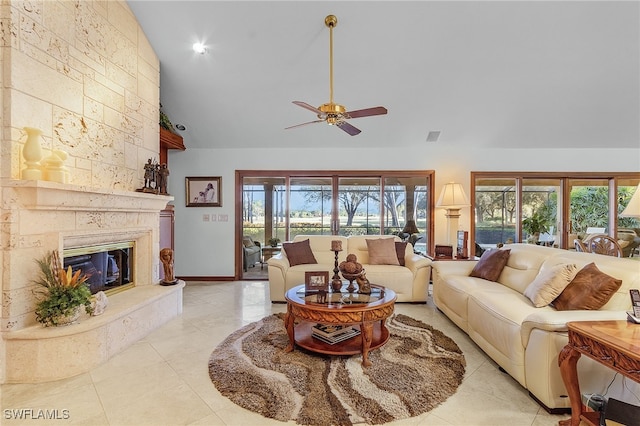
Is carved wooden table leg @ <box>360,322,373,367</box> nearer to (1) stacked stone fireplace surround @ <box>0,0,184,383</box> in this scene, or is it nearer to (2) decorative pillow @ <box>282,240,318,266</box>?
(2) decorative pillow @ <box>282,240,318,266</box>

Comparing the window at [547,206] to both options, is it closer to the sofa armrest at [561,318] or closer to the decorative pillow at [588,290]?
the decorative pillow at [588,290]

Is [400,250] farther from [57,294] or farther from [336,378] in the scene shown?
[57,294]

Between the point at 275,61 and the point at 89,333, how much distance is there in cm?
355

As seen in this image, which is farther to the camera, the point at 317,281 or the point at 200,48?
the point at 200,48

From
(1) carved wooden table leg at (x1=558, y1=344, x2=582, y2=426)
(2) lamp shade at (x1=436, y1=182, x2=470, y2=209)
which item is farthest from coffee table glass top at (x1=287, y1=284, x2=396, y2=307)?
(2) lamp shade at (x1=436, y1=182, x2=470, y2=209)

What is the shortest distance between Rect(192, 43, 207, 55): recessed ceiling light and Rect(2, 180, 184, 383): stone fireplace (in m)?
2.03

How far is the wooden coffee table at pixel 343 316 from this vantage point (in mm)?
2471

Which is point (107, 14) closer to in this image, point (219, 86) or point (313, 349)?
point (219, 86)

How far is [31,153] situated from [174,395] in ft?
6.97

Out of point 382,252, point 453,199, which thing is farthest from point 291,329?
point 453,199

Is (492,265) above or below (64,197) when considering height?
below

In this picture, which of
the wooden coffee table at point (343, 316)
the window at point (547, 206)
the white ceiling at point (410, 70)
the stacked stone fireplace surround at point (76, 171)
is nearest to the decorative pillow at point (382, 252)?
the wooden coffee table at point (343, 316)

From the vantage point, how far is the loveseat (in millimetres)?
1857

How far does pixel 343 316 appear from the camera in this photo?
2.46 metres
